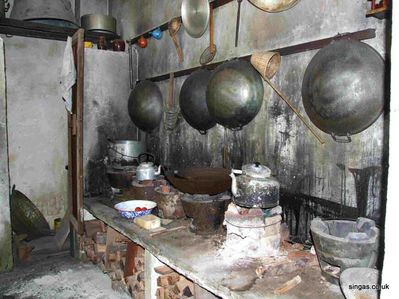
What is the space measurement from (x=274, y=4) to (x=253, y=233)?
5.66ft

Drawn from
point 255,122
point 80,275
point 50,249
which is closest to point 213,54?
point 255,122

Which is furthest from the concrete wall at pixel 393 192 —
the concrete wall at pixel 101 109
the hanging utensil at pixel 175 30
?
the concrete wall at pixel 101 109

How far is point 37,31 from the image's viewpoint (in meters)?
4.75

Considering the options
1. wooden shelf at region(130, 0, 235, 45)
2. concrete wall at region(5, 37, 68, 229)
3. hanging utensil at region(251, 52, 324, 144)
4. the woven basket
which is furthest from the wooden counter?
concrete wall at region(5, 37, 68, 229)

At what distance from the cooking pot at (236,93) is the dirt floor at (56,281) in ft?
6.88

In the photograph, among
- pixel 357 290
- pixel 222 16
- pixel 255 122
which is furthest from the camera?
pixel 222 16

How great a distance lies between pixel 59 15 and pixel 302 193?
4003mm

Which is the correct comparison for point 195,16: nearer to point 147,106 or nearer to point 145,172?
point 147,106

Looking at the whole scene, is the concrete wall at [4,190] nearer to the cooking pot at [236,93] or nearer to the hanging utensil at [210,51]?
the hanging utensil at [210,51]

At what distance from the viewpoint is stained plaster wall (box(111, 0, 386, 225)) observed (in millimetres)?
2156


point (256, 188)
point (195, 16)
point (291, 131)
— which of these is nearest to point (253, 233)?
point (256, 188)

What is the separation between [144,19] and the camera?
4.77m

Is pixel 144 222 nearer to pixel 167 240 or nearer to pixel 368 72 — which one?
pixel 167 240

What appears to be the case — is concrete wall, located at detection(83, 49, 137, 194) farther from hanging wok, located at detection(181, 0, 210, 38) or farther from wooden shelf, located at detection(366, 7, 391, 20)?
wooden shelf, located at detection(366, 7, 391, 20)
